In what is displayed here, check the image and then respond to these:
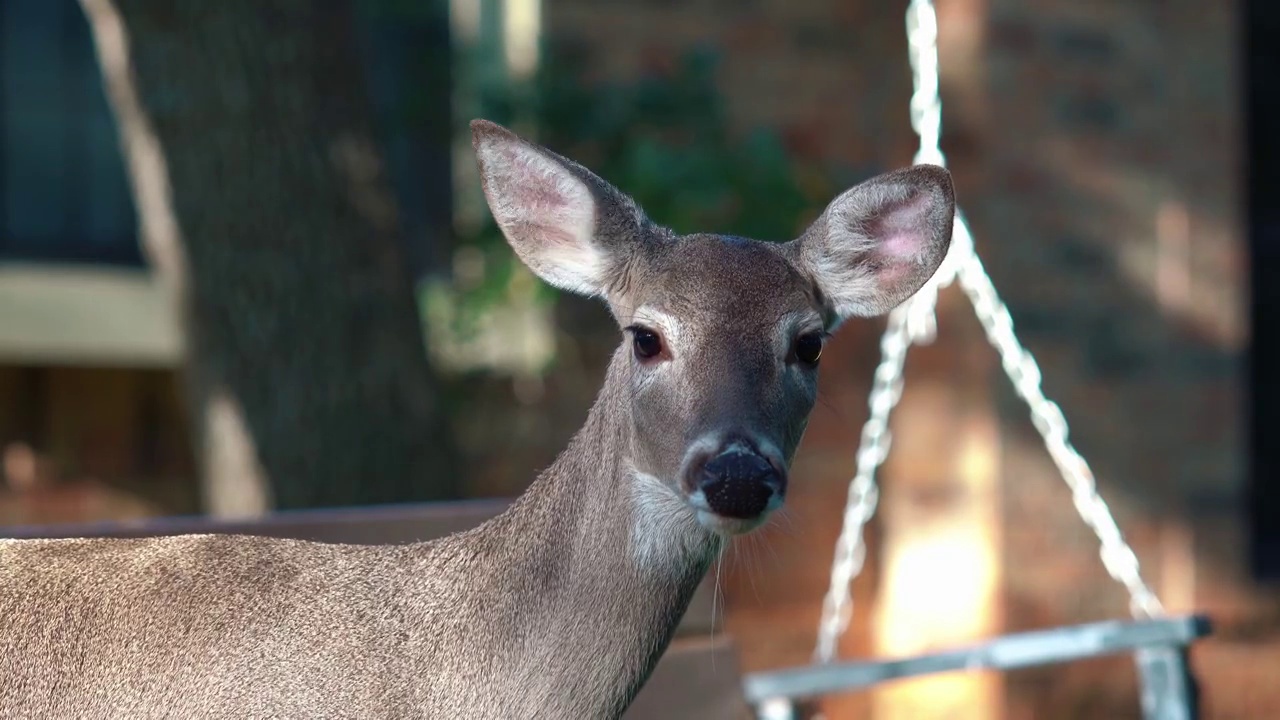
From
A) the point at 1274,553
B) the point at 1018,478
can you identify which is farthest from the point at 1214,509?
the point at 1018,478

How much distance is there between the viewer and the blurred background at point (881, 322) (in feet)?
22.5

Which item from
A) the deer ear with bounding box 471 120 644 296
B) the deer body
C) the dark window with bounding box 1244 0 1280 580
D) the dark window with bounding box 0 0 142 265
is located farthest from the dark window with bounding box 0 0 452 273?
the deer body

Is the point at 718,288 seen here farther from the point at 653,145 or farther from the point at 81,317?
the point at 81,317

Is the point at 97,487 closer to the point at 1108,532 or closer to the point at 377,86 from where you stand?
the point at 377,86

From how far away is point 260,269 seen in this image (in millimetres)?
5156

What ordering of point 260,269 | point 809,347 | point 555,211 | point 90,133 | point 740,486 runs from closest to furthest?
1. point 740,486
2. point 809,347
3. point 555,211
4. point 260,269
5. point 90,133

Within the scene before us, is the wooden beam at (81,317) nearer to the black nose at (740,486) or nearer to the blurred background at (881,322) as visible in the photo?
the blurred background at (881,322)

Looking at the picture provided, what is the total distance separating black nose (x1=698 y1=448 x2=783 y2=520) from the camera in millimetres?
2391

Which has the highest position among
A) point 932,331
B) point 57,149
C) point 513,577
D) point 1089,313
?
point 57,149

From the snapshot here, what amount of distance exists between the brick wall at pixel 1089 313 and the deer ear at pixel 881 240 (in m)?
3.93

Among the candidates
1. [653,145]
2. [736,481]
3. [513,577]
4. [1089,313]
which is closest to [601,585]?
[513,577]

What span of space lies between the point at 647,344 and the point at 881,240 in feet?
1.69

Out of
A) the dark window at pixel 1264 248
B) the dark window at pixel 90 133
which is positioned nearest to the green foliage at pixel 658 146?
the dark window at pixel 90 133

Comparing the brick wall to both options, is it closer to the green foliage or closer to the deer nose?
the green foliage
